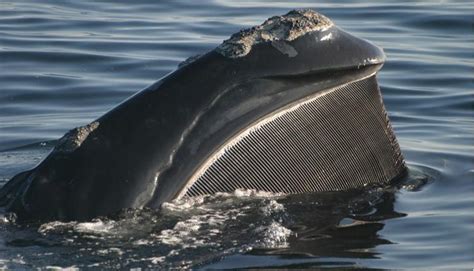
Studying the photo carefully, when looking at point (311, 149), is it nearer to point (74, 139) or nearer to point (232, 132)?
point (232, 132)

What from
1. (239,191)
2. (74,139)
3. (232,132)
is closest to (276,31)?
(232,132)

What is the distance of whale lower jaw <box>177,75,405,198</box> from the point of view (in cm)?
702

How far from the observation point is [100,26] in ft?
51.5

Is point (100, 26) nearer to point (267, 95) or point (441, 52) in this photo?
point (441, 52)

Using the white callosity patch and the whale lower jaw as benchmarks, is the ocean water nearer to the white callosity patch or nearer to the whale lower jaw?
the whale lower jaw

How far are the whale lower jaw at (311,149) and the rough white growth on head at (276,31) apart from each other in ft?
1.17

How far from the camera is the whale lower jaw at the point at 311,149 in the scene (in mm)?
7016

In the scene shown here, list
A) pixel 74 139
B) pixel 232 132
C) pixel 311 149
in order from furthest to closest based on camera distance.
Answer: pixel 311 149
pixel 232 132
pixel 74 139

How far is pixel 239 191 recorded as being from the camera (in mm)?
7141

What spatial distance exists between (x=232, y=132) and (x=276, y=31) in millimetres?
633

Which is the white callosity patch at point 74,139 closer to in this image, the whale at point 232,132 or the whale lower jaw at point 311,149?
the whale at point 232,132

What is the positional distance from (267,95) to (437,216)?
1.36 meters

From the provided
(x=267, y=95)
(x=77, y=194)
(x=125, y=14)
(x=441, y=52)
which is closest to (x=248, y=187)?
(x=267, y=95)

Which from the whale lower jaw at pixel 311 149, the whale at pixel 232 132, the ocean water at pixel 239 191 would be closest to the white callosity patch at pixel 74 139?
the whale at pixel 232 132
